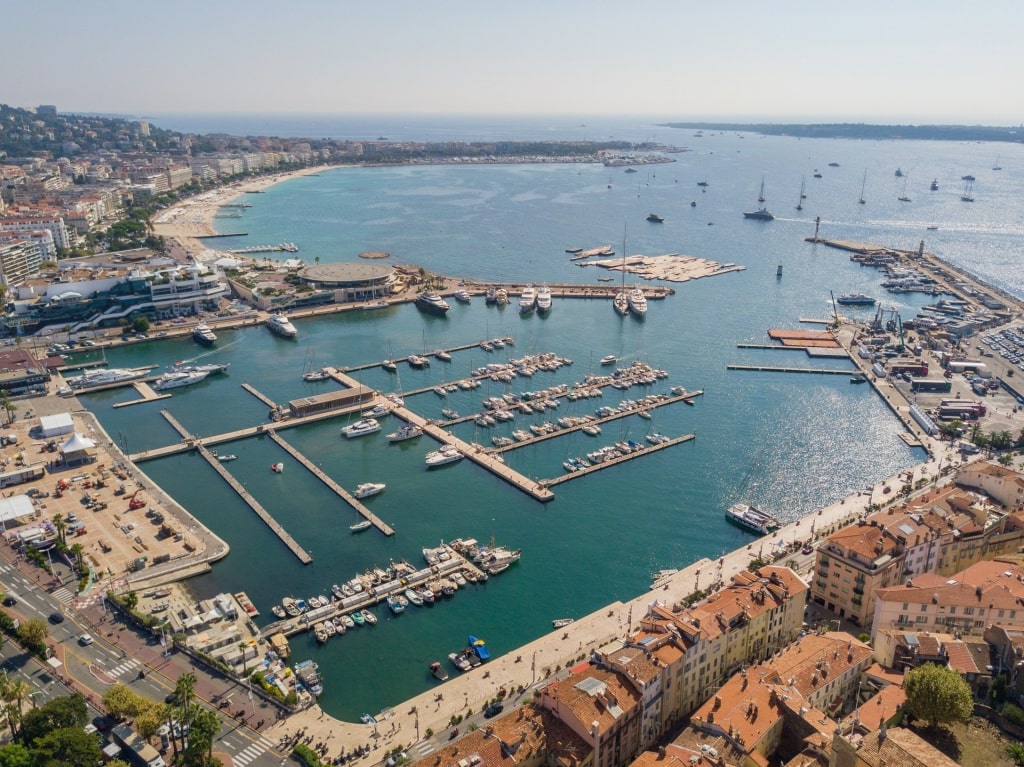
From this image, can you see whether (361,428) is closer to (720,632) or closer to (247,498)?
(247,498)

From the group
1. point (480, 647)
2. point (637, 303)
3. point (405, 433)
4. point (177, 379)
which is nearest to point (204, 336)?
point (177, 379)

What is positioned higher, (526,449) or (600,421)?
(600,421)

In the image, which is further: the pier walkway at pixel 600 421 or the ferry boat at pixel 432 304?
the ferry boat at pixel 432 304

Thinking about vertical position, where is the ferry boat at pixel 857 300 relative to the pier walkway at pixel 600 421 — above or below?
above

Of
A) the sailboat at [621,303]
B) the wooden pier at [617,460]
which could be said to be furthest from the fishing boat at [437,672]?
the sailboat at [621,303]

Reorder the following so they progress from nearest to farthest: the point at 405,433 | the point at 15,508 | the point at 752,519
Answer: the point at 15,508
the point at 752,519
the point at 405,433

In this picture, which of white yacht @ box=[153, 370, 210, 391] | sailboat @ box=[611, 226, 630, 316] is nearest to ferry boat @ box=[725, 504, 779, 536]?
sailboat @ box=[611, 226, 630, 316]

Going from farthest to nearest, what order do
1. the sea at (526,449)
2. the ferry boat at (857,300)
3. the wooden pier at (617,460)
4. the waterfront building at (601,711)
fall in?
1. the ferry boat at (857,300)
2. the wooden pier at (617,460)
3. the sea at (526,449)
4. the waterfront building at (601,711)

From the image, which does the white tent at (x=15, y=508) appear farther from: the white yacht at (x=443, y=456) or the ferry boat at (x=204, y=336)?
the ferry boat at (x=204, y=336)
